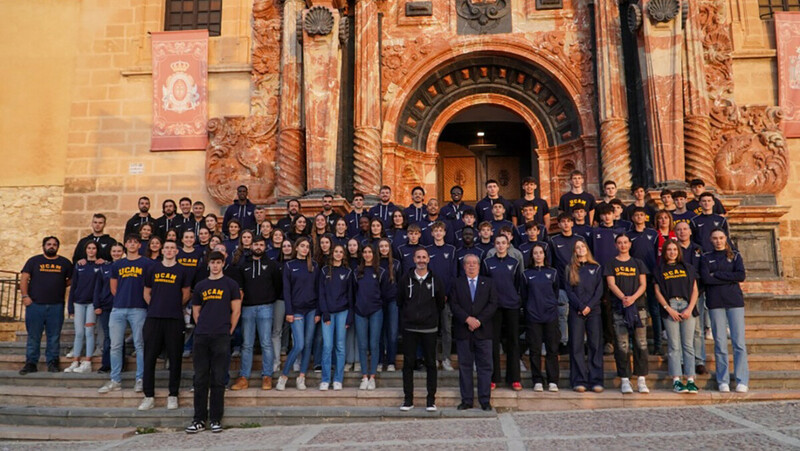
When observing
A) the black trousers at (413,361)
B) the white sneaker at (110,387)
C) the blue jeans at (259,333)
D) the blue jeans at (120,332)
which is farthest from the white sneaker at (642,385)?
the white sneaker at (110,387)

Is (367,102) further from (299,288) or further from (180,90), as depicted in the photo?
(299,288)

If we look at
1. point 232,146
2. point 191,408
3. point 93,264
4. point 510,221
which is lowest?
point 191,408

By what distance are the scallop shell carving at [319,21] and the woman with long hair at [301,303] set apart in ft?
17.5

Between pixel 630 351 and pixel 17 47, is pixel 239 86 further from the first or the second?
pixel 630 351

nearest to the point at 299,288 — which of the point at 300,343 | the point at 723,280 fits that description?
the point at 300,343

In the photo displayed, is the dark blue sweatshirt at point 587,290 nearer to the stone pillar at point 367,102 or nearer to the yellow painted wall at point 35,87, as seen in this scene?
the stone pillar at point 367,102

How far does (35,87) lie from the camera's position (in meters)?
13.1

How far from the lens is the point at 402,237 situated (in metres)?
8.30

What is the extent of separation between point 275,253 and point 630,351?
4644 mm

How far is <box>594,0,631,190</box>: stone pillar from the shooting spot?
1099cm

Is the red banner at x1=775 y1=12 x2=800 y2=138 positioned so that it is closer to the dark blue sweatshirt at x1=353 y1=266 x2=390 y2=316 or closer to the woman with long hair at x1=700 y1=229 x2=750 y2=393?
the woman with long hair at x1=700 y1=229 x2=750 y2=393

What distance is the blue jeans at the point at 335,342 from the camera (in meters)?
7.04

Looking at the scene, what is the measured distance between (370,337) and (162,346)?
240 cm

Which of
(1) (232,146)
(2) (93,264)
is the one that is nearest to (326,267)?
(2) (93,264)
